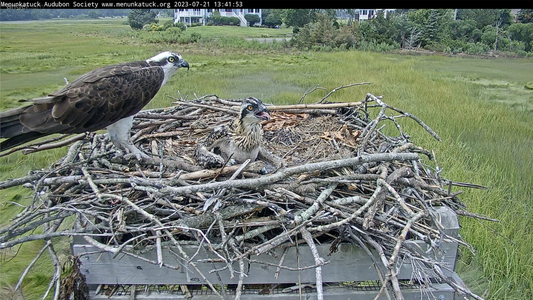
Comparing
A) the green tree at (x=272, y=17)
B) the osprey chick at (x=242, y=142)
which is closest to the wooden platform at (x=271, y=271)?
the osprey chick at (x=242, y=142)

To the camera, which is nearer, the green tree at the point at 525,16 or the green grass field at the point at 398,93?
the green grass field at the point at 398,93

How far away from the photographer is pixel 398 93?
9.85m

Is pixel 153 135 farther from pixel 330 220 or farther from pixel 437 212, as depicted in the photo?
pixel 437 212

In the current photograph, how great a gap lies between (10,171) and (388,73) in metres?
11.0

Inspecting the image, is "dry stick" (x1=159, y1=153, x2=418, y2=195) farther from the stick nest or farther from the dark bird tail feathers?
the dark bird tail feathers

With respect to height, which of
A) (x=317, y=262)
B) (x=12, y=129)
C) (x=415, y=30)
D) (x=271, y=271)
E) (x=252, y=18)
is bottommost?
(x=271, y=271)

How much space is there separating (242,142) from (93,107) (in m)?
1.25

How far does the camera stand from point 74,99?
Answer: 9.37 feet

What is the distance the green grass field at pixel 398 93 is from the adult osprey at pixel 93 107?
3.47ft

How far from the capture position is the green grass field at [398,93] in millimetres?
3746

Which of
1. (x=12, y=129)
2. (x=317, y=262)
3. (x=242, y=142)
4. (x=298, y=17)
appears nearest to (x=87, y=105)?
(x=12, y=129)

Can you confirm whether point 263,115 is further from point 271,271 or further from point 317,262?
point 317,262

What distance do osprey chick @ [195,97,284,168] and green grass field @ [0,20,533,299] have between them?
1.93 m

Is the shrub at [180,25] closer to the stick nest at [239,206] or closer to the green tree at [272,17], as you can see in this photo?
Result: the green tree at [272,17]
